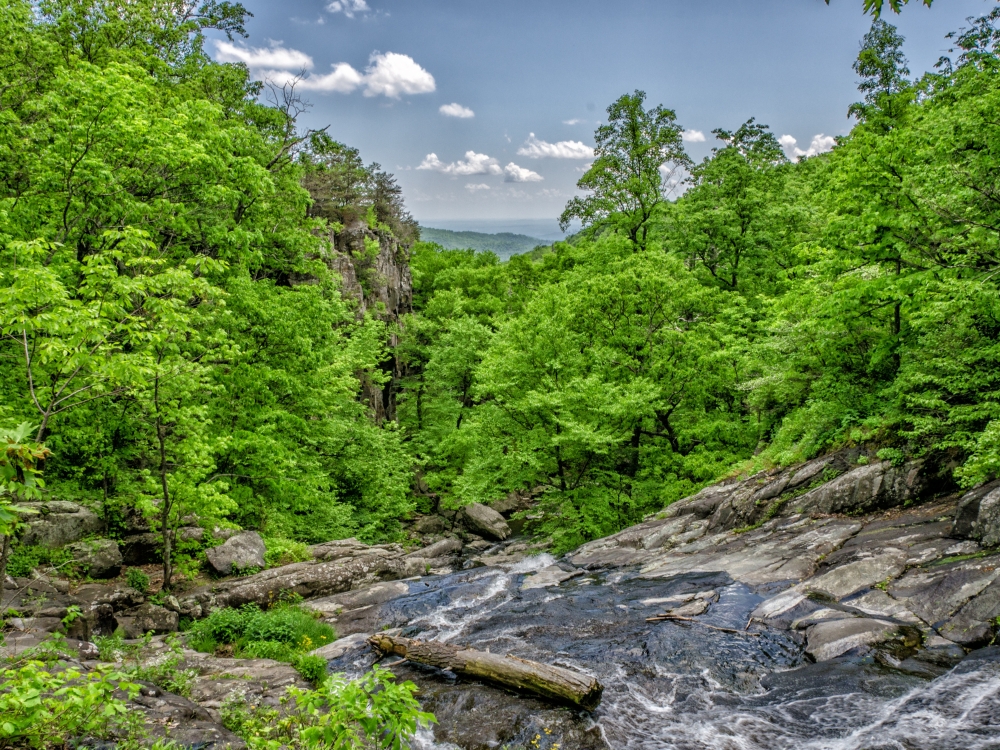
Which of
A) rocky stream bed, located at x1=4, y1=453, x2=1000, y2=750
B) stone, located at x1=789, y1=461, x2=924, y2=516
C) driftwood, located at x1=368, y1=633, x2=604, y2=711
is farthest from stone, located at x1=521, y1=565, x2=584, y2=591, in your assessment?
stone, located at x1=789, y1=461, x2=924, y2=516

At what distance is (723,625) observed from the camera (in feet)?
32.3

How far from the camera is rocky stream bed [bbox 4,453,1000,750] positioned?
691cm

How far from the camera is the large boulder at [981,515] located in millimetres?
9125

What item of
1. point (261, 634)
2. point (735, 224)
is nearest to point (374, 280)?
point (735, 224)

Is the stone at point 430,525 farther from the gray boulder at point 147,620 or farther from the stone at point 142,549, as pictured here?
the gray boulder at point 147,620

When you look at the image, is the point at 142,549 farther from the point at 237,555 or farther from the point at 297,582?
the point at 297,582

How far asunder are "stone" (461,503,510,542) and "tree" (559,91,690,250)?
1640 centimetres

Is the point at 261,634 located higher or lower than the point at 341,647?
higher

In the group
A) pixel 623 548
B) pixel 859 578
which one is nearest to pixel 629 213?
pixel 623 548

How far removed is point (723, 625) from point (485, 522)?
58.6ft

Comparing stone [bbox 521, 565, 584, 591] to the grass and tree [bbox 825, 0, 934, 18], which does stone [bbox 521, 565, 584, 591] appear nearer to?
the grass

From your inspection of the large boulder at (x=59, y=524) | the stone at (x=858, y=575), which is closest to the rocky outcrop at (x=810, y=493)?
the stone at (x=858, y=575)

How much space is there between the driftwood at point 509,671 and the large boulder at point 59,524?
26.2ft

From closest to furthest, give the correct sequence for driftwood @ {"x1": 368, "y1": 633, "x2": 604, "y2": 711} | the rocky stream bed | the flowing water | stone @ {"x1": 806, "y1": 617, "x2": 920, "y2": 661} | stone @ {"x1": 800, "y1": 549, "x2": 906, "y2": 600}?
1. the flowing water
2. the rocky stream bed
3. driftwood @ {"x1": 368, "y1": 633, "x2": 604, "y2": 711}
4. stone @ {"x1": 806, "y1": 617, "x2": 920, "y2": 661}
5. stone @ {"x1": 800, "y1": 549, "x2": 906, "y2": 600}
